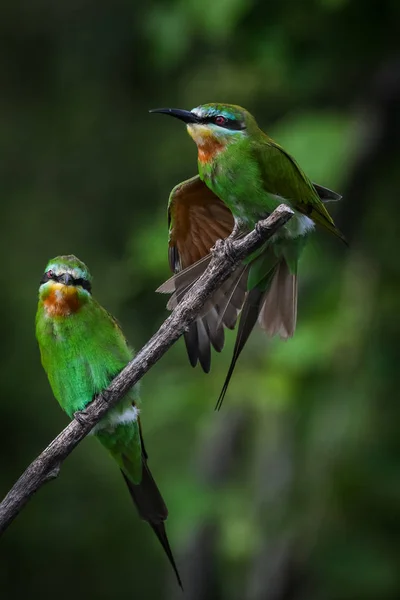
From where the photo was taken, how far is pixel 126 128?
8.78 m

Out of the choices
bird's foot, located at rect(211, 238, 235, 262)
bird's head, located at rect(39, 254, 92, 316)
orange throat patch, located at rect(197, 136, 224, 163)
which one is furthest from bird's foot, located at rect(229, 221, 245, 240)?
bird's head, located at rect(39, 254, 92, 316)

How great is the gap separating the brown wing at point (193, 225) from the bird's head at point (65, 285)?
36cm

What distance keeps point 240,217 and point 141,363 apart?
0.78 metres

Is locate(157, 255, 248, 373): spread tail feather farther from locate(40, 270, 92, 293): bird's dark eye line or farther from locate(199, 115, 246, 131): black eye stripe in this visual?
locate(199, 115, 246, 131): black eye stripe

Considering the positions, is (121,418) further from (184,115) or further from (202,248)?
(184,115)

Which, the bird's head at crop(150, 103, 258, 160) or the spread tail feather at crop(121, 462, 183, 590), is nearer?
the spread tail feather at crop(121, 462, 183, 590)

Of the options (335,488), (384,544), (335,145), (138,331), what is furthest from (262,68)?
(384,544)

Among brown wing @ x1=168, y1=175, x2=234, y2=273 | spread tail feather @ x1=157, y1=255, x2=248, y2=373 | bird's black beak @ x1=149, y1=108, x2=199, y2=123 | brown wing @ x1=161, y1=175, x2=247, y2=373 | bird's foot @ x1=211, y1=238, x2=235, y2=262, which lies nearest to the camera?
Answer: bird's foot @ x1=211, y1=238, x2=235, y2=262

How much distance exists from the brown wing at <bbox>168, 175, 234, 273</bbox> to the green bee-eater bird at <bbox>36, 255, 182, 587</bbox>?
0.32 metres

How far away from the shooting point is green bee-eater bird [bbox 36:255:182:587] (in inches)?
142

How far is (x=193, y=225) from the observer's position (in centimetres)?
383

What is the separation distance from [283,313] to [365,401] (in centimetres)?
325

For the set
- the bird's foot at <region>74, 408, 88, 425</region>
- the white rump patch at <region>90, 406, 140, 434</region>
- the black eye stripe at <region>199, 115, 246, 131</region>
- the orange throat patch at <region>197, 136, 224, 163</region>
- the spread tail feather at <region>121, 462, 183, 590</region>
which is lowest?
the spread tail feather at <region>121, 462, 183, 590</region>

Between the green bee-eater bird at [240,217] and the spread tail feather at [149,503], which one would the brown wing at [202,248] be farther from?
the spread tail feather at [149,503]
